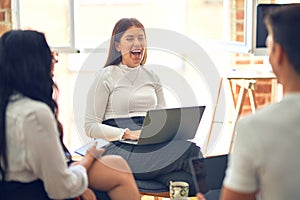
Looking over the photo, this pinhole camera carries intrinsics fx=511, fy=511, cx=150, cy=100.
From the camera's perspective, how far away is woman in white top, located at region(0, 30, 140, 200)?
1.56 meters

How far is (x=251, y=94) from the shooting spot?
3281 millimetres

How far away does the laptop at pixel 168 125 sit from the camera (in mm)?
2176

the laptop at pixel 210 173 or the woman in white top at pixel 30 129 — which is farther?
the laptop at pixel 210 173

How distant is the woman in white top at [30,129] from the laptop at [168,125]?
0.52 m

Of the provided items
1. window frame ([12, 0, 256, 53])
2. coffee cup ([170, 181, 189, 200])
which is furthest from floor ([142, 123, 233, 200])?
coffee cup ([170, 181, 189, 200])

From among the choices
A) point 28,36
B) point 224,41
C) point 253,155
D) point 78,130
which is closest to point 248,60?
point 224,41

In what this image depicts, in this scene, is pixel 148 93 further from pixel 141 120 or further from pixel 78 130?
pixel 78 130

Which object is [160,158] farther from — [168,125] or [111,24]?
[111,24]

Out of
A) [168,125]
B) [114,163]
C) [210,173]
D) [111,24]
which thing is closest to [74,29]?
[111,24]

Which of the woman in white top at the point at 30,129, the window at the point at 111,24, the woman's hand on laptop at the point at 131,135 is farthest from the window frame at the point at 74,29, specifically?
the woman in white top at the point at 30,129

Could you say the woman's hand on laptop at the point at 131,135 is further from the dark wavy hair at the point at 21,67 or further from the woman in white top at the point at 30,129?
the dark wavy hair at the point at 21,67

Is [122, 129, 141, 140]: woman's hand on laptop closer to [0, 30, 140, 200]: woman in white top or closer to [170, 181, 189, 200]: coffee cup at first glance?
[170, 181, 189, 200]: coffee cup

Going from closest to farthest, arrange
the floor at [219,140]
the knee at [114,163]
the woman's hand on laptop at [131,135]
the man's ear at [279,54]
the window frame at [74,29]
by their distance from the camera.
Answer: the man's ear at [279,54] → the knee at [114,163] → the woman's hand on laptop at [131,135] → the window frame at [74,29] → the floor at [219,140]

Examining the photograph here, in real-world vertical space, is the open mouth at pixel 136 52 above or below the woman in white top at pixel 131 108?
above
